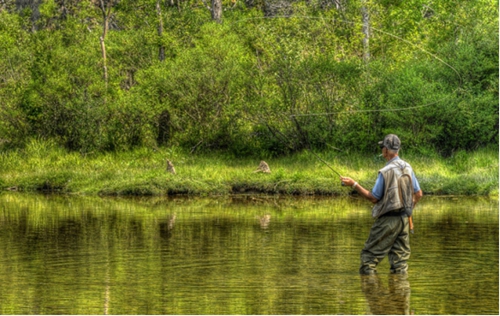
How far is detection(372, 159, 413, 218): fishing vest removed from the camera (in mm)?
11297

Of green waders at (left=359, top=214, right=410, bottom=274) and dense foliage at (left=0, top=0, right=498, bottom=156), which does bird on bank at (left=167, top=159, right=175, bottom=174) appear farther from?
green waders at (left=359, top=214, right=410, bottom=274)

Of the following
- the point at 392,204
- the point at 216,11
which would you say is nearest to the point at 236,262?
the point at 392,204

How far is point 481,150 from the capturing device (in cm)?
2988

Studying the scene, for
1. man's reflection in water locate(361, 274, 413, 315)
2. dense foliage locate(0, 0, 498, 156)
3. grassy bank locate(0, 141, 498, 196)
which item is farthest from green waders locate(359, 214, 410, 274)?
dense foliage locate(0, 0, 498, 156)

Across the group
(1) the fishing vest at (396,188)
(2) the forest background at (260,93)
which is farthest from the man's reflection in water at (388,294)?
(2) the forest background at (260,93)

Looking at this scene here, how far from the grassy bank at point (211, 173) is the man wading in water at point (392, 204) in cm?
1310

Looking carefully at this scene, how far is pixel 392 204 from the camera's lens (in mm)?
11328

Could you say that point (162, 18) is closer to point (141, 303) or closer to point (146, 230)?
point (146, 230)

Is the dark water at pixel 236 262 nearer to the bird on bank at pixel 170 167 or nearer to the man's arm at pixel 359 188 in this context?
the man's arm at pixel 359 188

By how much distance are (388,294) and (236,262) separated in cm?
319

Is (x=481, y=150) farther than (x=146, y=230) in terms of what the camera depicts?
Yes

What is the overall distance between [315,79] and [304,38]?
467cm

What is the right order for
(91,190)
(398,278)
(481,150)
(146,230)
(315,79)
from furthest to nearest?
1. (315,79)
2. (481,150)
3. (91,190)
4. (146,230)
5. (398,278)

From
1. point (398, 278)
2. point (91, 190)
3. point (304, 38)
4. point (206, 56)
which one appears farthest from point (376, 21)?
point (398, 278)
